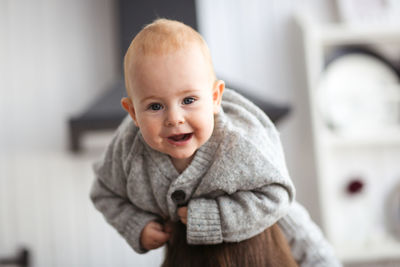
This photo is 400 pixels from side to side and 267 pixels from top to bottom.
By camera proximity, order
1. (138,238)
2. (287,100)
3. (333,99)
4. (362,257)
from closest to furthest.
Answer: (138,238) → (362,257) → (333,99) → (287,100)

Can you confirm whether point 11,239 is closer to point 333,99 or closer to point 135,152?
point 135,152

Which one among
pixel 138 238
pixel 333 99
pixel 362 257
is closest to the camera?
pixel 138 238

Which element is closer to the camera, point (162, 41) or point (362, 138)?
point (162, 41)

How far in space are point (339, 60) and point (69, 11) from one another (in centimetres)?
131

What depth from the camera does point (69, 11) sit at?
1.77m

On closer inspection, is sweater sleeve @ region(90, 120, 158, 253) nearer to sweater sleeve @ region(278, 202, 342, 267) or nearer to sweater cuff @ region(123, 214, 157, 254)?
sweater cuff @ region(123, 214, 157, 254)

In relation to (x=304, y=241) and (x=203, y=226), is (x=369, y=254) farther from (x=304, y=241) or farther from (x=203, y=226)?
(x=203, y=226)

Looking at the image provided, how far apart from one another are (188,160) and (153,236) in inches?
5.3

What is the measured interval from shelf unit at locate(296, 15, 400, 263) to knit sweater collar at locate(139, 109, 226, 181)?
3.43ft

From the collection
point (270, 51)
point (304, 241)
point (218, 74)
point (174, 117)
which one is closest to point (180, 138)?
point (174, 117)

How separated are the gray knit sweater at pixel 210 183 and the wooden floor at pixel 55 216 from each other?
1168 millimetres

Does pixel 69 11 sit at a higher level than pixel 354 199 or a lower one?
higher

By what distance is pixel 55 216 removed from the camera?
1717 millimetres

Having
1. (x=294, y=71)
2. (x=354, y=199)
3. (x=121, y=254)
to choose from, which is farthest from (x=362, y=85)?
(x=121, y=254)
